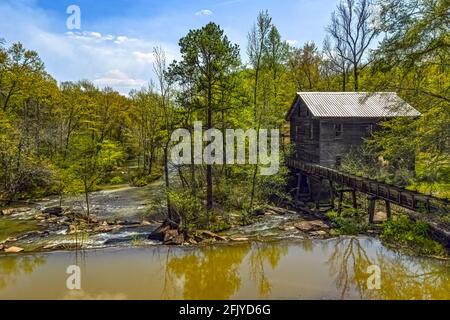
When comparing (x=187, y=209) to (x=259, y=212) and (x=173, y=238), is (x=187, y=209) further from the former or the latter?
(x=259, y=212)

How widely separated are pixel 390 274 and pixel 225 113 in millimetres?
16016

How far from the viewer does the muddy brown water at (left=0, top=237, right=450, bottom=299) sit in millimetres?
12664

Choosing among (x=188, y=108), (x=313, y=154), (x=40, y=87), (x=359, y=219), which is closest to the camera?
(x=359, y=219)

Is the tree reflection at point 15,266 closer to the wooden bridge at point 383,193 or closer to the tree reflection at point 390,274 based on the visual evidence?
the tree reflection at point 390,274

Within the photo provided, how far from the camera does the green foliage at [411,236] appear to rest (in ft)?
52.3

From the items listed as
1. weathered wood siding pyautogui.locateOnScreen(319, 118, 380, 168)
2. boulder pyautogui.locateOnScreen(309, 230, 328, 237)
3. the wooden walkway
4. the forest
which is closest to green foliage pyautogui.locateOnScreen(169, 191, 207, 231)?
the forest

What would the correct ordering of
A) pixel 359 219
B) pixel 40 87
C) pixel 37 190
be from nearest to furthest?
pixel 359 219, pixel 37 190, pixel 40 87

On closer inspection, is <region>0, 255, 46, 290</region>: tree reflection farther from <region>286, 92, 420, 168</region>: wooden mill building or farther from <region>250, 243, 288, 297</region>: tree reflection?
<region>286, 92, 420, 168</region>: wooden mill building

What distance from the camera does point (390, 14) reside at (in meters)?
15.0

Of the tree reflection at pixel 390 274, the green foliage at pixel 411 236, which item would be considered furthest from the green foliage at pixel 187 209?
the green foliage at pixel 411 236

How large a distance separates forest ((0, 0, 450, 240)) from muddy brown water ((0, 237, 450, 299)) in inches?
157
